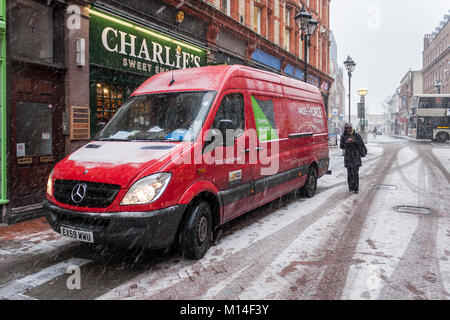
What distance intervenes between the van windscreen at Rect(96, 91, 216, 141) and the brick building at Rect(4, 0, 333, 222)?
285 cm

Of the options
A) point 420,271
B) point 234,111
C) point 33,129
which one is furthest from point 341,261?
point 33,129

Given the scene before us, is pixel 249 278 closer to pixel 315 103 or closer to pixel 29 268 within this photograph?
pixel 29 268

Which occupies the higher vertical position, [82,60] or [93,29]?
[93,29]

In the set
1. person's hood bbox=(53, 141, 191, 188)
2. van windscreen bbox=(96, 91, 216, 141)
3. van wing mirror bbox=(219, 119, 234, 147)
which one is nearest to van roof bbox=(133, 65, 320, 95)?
van windscreen bbox=(96, 91, 216, 141)

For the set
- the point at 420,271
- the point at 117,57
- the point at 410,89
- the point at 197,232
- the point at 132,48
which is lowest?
the point at 420,271

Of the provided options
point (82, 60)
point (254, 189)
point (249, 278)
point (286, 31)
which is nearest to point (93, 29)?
point (82, 60)

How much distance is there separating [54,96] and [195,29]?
254 inches

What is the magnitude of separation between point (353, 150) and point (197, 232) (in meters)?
6.46

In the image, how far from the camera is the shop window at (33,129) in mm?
7219

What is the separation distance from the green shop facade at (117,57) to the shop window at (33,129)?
1.18 metres

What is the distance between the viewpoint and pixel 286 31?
22.8 meters

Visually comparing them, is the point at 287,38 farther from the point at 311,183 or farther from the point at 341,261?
the point at 341,261

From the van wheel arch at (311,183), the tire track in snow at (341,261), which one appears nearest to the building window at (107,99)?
the van wheel arch at (311,183)

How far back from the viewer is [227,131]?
5.10 m
